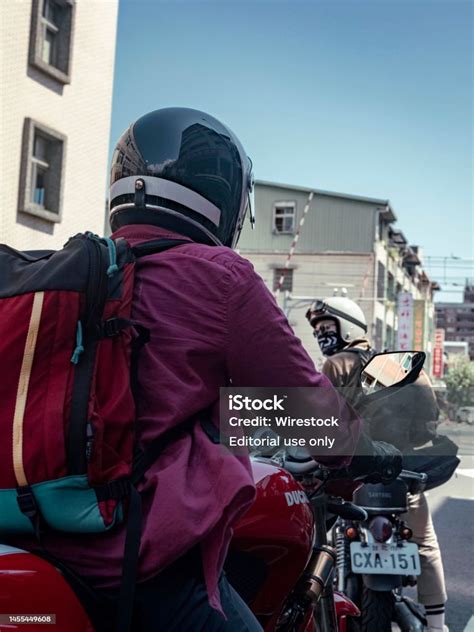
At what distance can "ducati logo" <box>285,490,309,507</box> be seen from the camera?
1942 mm

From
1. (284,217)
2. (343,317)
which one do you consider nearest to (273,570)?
(343,317)

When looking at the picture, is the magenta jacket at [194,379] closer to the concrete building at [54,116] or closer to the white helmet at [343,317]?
the white helmet at [343,317]

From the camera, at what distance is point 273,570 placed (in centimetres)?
193

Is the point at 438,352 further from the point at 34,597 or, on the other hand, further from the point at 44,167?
the point at 34,597

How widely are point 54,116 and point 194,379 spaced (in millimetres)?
16382

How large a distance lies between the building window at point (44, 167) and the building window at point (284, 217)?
2690 cm

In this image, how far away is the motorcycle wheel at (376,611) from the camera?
3487 millimetres

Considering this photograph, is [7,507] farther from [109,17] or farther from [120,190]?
[109,17]

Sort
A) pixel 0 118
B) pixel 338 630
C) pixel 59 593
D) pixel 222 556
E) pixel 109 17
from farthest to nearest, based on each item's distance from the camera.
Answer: pixel 109 17
pixel 0 118
pixel 338 630
pixel 222 556
pixel 59 593

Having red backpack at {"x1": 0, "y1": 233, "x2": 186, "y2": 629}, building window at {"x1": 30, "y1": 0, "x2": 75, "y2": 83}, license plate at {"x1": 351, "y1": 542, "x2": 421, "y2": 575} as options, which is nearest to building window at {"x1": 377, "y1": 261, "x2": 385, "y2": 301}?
building window at {"x1": 30, "y1": 0, "x2": 75, "y2": 83}

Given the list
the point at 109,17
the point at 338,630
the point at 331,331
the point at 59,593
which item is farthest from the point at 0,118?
the point at 59,593

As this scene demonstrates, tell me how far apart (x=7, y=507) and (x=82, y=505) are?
0.12 metres

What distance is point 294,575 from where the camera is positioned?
1.99m

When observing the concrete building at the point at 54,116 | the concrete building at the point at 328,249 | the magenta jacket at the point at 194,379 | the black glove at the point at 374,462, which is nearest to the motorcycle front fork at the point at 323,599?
the black glove at the point at 374,462
